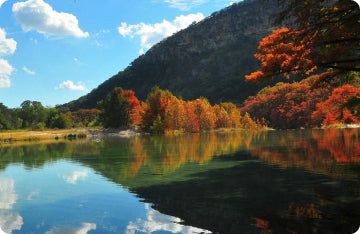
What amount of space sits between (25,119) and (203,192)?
104m

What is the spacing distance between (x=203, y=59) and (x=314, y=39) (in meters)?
151

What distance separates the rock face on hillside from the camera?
13850 cm

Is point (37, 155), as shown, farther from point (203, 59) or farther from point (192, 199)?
point (203, 59)

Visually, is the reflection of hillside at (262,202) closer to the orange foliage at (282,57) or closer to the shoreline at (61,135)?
the orange foliage at (282,57)

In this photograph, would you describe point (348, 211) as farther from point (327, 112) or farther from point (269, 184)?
point (327, 112)

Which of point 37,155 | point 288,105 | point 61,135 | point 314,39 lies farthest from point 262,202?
point 288,105

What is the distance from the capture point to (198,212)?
862 centimetres

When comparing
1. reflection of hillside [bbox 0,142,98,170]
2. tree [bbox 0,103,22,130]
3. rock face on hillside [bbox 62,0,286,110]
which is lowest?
reflection of hillside [bbox 0,142,98,170]

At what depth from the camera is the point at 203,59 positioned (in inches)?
6255

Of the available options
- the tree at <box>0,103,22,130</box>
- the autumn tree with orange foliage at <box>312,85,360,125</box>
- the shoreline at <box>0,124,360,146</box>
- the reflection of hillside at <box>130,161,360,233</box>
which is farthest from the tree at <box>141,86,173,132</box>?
the reflection of hillside at <box>130,161,360,233</box>

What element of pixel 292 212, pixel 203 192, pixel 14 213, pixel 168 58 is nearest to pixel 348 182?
pixel 292 212

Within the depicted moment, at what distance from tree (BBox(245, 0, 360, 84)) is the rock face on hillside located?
4344 inches

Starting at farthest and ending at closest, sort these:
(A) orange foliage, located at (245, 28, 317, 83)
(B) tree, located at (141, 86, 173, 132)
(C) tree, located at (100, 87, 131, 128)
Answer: (C) tree, located at (100, 87, 131, 128)
(B) tree, located at (141, 86, 173, 132)
(A) orange foliage, located at (245, 28, 317, 83)

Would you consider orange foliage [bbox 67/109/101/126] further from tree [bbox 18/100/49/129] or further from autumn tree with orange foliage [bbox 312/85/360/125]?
autumn tree with orange foliage [bbox 312/85/360/125]
